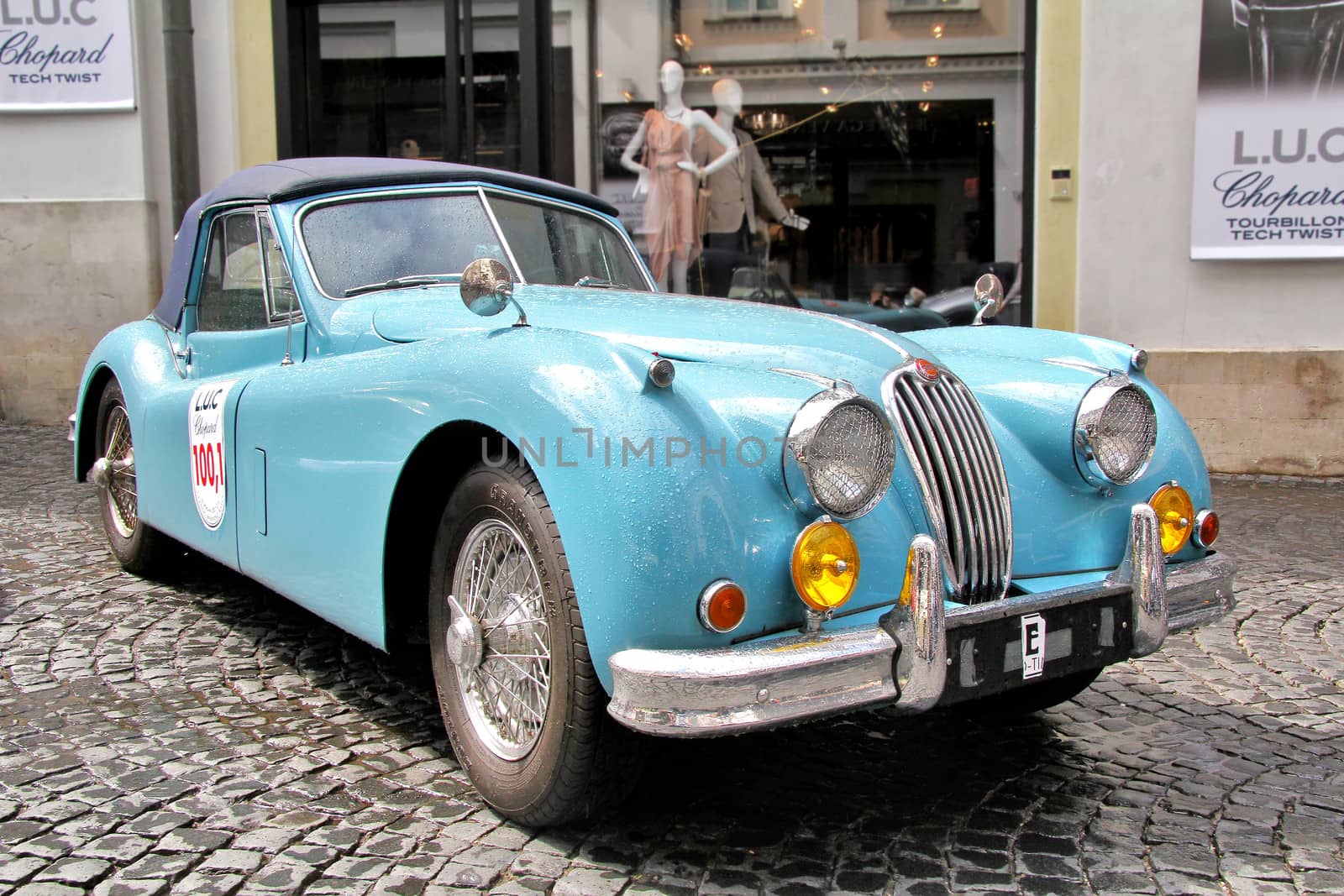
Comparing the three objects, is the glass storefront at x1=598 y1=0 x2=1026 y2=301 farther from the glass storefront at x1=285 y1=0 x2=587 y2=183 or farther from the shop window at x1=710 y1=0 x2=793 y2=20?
the glass storefront at x1=285 y1=0 x2=587 y2=183

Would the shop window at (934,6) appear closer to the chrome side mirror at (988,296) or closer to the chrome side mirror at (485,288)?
the chrome side mirror at (988,296)

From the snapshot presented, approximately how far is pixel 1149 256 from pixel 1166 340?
0.59m

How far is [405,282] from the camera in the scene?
377cm

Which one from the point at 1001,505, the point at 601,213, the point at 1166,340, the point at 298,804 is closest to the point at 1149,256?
the point at 1166,340

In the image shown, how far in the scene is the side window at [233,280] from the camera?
4.11 metres

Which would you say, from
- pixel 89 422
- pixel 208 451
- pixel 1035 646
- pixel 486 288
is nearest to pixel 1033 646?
pixel 1035 646

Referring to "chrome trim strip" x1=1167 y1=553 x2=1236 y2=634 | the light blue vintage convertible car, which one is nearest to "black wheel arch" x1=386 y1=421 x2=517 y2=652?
the light blue vintage convertible car

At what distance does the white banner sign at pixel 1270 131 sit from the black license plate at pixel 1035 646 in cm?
618

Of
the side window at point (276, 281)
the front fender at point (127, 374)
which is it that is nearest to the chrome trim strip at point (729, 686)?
the side window at point (276, 281)

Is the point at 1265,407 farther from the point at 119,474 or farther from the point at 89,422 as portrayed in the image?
the point at 89,422

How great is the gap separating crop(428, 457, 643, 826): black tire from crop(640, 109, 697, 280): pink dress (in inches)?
273

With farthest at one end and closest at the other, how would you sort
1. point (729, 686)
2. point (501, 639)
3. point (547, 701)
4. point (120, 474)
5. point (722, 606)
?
point (120, 474) < point (501, 639) < point (547, 701) < point (722, 606) < point (729, 686)

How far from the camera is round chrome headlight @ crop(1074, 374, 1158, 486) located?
307 cm

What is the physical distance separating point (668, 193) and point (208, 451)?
6.23 meters
